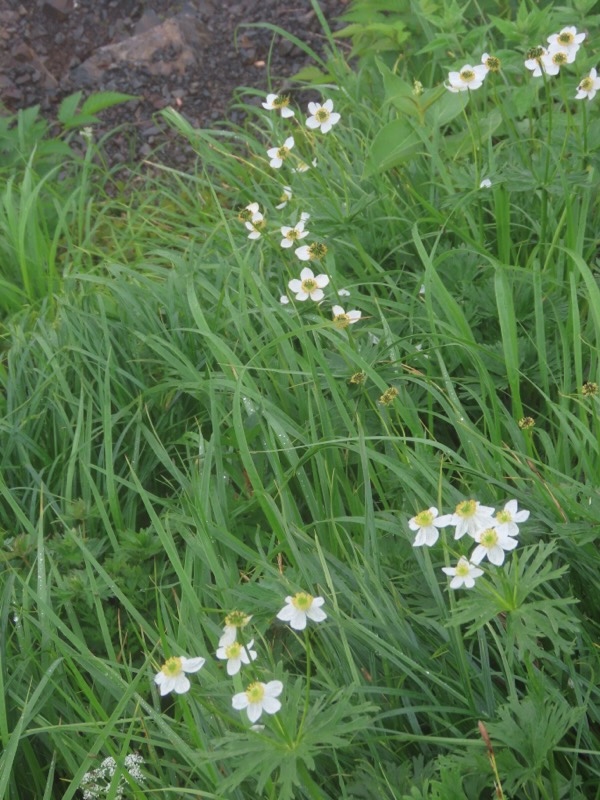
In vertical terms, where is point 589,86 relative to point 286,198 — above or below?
above

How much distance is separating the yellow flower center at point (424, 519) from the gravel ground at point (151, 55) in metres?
2.77

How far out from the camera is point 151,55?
409cm

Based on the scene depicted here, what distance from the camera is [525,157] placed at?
7.97 feet

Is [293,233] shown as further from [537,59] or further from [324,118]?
[537,59]

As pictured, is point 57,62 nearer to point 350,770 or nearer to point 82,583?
point 82,583

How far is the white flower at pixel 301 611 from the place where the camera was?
1.25m

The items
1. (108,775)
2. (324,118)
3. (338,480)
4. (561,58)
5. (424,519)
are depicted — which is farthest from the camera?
(324,118)

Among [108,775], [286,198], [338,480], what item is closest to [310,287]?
[338,480]

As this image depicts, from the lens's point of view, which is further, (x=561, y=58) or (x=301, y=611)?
(x=561, y=58)

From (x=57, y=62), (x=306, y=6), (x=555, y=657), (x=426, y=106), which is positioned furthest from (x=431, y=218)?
(x=57, y=62)

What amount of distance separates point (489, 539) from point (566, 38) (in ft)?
4.30

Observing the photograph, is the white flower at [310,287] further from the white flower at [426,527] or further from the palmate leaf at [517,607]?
the palmate leaf at [517,607]

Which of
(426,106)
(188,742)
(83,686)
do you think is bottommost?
(188,742)

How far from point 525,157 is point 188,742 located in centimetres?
164
